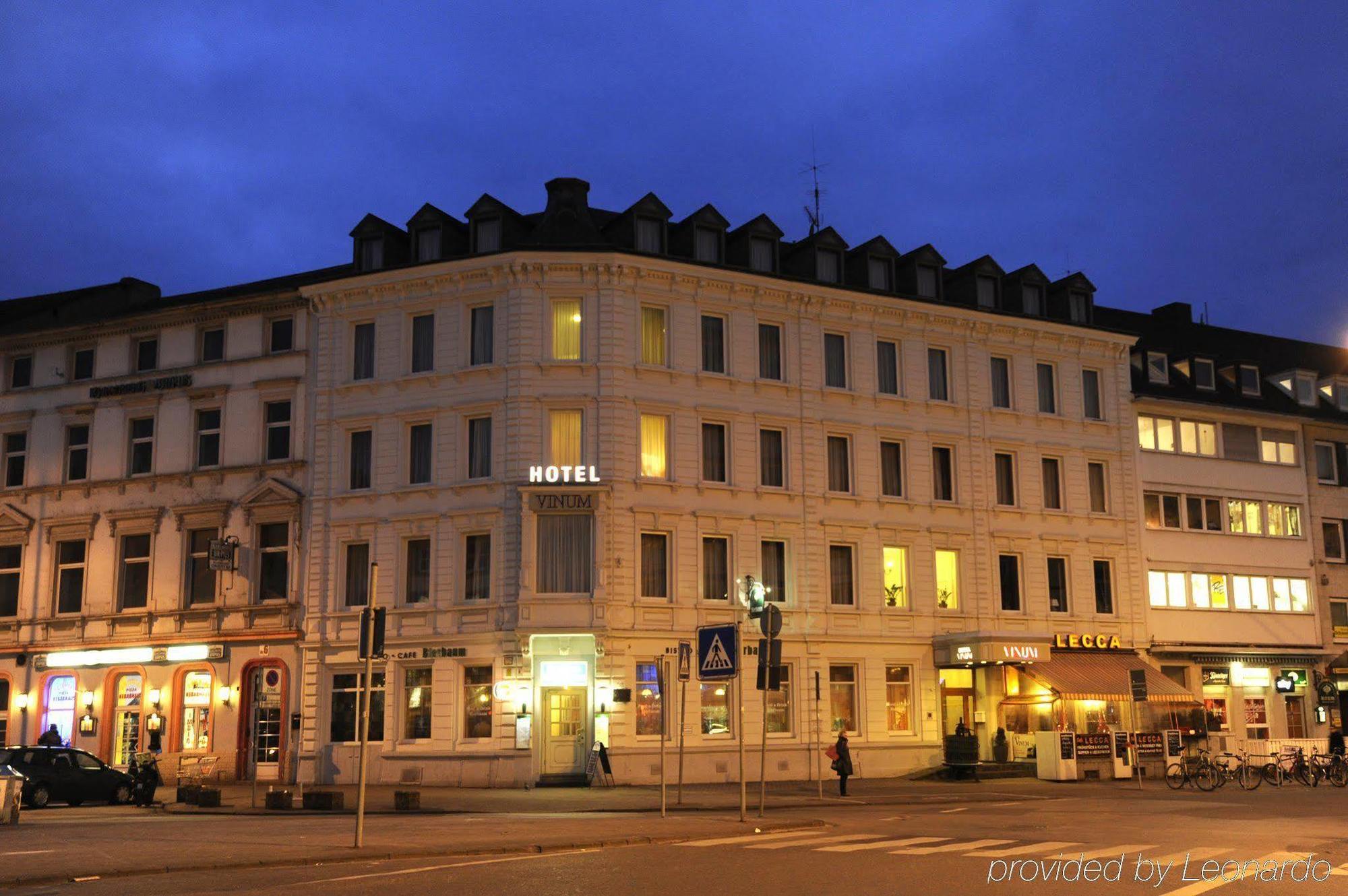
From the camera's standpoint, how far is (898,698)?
139 feet

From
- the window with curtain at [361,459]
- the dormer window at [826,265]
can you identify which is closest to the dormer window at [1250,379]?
the dormer window at [826,265]

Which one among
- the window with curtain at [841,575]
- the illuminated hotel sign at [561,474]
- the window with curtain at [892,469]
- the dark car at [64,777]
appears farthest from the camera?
the window with curtain at [892,469]

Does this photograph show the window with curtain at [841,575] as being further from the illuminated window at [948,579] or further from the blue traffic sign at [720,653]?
the blue traffic sign at [720,653]

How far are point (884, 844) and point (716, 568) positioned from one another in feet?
67.3

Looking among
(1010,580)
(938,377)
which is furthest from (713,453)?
(1010,580)

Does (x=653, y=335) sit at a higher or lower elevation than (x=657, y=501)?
higher

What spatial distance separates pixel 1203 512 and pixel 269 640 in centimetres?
3074

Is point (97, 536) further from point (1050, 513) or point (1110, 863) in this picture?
point (1110, 863)

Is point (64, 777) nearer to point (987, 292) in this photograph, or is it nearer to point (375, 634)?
point (375, 634)

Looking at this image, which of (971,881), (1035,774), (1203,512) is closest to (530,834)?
(971,881)

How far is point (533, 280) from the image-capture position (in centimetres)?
3962

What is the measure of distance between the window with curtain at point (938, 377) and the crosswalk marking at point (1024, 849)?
25.1 meters
